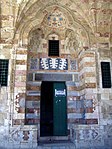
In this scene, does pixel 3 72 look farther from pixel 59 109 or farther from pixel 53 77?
pixel 59 109

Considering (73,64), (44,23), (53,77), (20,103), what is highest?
(44,23)

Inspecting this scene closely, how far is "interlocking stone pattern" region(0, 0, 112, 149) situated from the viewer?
7.12 m

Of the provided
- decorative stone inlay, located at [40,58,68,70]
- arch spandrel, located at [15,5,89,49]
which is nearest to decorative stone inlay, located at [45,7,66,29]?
arch spandrel, located at [15,5,89,49]

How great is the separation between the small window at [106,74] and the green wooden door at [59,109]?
68.7 inches

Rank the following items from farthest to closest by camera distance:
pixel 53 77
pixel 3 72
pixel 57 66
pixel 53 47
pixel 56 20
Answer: pixel 53 47 → pixel 56 20 → pixel 57 66 → pixel 53 77 → pixel 3 72

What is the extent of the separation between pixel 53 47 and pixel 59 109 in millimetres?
2783

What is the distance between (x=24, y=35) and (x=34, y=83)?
6.72ft

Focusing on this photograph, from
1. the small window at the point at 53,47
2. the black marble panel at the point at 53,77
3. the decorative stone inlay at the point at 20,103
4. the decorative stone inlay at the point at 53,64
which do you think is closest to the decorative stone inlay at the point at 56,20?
the small window at the point at 53,47

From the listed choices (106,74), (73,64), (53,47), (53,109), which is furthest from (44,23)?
(53,109)

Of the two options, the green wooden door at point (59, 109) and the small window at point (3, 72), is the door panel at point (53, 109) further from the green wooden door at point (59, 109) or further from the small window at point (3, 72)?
the small window at point (3, 72)

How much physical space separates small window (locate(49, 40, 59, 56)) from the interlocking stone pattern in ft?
0.48

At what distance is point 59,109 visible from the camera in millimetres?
8234

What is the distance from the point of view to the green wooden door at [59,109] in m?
8.05

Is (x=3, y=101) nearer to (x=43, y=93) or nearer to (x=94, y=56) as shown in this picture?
(x=43, y=93)
